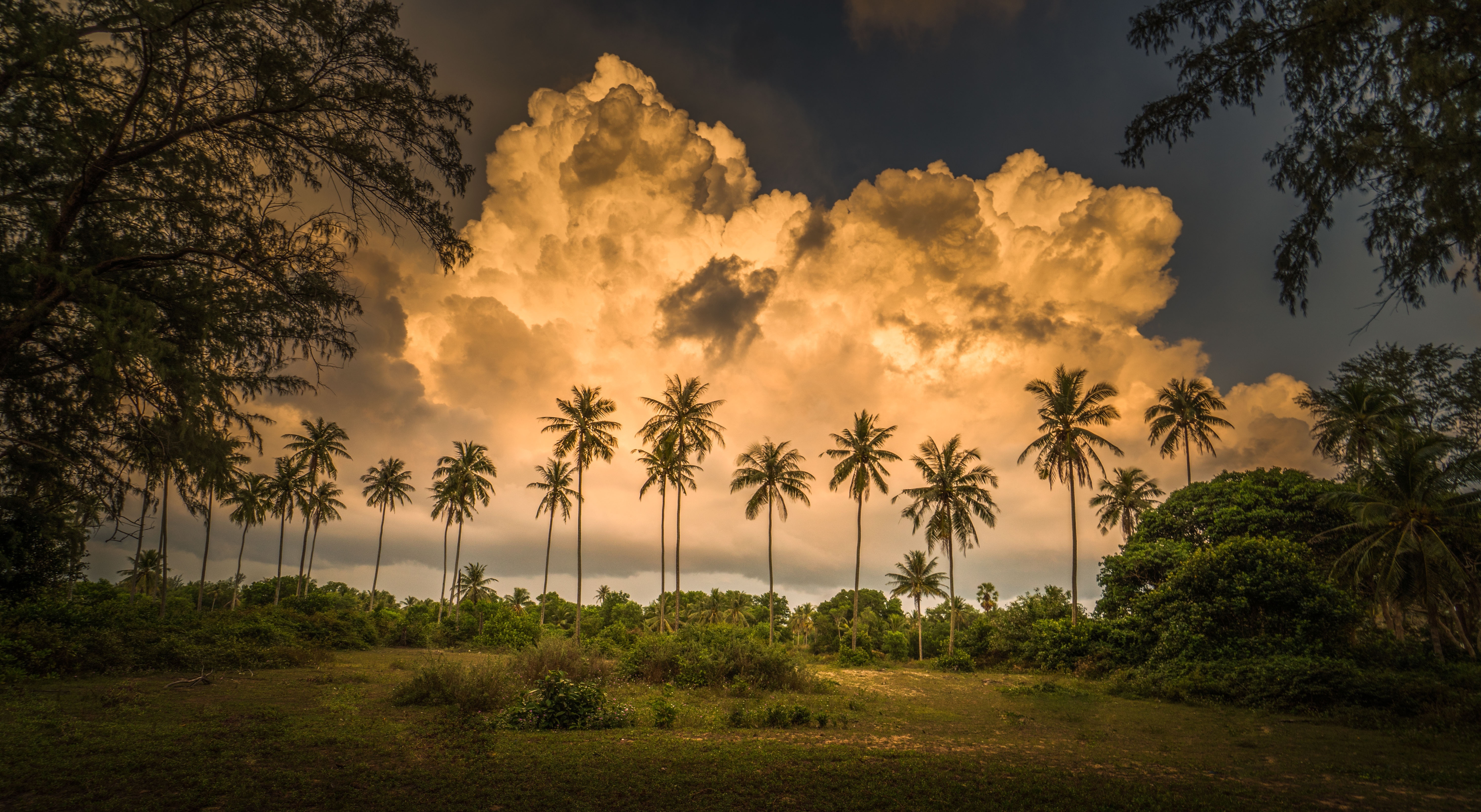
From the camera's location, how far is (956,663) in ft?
110

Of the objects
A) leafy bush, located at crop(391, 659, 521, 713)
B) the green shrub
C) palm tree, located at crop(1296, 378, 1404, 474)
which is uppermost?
palm tree, located at crop(1296, 378, 1404, 474)

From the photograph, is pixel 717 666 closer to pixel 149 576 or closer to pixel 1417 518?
pixel 1417 518

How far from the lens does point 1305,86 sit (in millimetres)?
6148

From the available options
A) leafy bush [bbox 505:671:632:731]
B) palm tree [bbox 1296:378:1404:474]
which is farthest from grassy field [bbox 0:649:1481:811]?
palm tree [bbox 1296:378:1404:474]

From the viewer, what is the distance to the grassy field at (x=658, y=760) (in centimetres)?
665

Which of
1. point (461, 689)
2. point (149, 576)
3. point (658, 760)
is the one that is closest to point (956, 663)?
point (461, 689)

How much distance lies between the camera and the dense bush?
19094 mm

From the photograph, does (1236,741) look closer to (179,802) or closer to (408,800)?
(408,800)

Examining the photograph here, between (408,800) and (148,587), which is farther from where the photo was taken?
(148,587)

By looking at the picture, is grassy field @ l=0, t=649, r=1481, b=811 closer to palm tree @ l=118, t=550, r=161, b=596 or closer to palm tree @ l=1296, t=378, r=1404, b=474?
palm tree @ l=1296, t=378, r=1404, b=474

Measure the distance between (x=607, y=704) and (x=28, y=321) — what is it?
37.5 ft

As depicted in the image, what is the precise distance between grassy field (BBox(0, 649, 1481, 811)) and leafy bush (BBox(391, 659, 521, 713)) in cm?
59

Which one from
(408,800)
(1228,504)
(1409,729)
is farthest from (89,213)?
(1228,504)

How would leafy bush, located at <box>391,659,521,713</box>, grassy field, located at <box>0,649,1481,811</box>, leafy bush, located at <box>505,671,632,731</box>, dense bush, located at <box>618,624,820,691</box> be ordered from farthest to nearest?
1. dense bush, located at <box>618,624,820,691</box>
2. leafy bush, located at <box>391,659,521,713</box>
3. leafy bush, located at <box>505,671,632,731</box>
4. grassy field, located at <box>0,649,1481,811</box>
